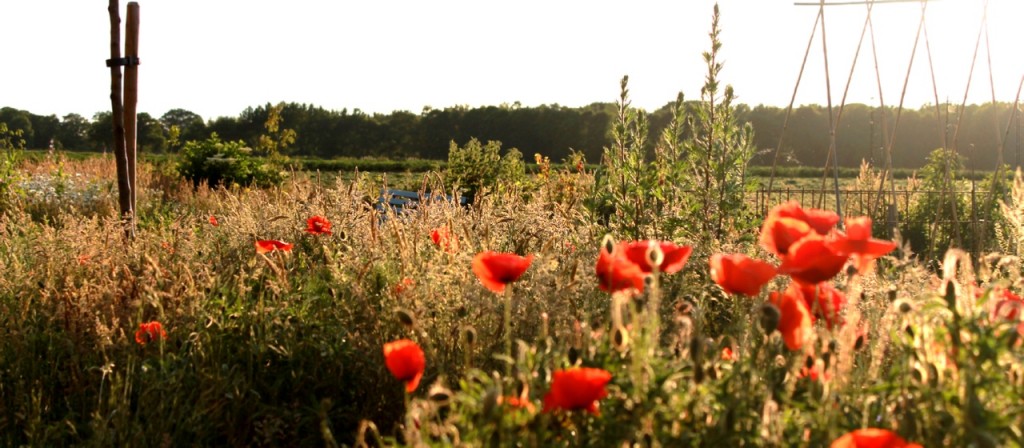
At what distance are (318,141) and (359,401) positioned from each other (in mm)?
36326

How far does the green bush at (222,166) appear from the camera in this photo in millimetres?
11117

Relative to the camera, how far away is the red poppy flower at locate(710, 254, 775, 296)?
5.10 ft

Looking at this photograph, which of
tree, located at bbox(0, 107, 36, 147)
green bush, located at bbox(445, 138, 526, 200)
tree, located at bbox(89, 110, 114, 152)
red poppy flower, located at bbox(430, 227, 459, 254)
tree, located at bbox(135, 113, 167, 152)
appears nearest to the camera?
red poppy flower, located at bbox(430, 227, 459, 254)

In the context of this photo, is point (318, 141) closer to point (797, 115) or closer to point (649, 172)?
point (797, 115)

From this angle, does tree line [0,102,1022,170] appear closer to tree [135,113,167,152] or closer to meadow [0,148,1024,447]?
tree [135,113,167,152]

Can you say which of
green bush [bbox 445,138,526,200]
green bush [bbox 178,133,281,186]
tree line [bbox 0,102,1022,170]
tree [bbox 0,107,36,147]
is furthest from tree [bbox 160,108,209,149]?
green bush [bbox 445,138,526,200]

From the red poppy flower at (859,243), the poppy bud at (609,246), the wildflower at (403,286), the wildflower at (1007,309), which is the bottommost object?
the wildflower at (403,286)

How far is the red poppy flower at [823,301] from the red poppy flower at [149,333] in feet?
5.59

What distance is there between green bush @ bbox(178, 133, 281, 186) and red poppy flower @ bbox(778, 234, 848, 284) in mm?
10151

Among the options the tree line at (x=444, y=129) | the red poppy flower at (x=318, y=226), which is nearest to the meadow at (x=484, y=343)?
the red poppy flower at (x=318, y=226)

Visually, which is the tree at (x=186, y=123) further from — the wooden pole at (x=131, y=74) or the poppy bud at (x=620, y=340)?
the poppy bud at (x=620, y=340)

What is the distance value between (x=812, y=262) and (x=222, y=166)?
10.5 m

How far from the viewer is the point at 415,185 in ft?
31.8

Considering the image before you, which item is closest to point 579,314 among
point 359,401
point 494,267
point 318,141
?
point 359,401
